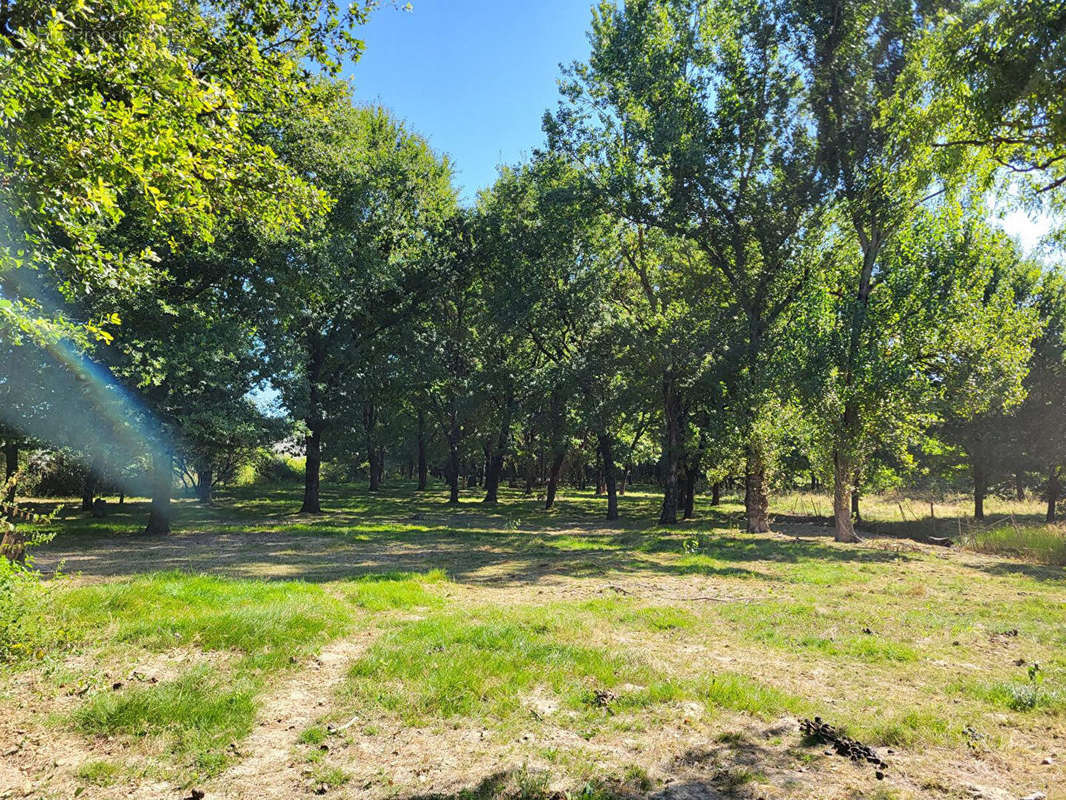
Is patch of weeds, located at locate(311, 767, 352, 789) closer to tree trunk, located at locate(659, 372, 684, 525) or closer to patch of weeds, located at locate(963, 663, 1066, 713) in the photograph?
patch of weeds, located at locate(963, 663, 1066, 713)

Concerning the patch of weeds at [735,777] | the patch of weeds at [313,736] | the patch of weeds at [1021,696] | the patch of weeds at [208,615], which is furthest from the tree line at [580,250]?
Result: the patch of weeds at [735,777]

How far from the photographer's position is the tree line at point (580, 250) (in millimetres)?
7605

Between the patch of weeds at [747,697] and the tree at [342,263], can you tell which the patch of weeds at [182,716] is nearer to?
the patch of weeds at [747,697]

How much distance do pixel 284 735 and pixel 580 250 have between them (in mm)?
30283

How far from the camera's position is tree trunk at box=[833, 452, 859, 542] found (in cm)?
2320

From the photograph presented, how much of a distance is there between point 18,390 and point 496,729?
19906mm

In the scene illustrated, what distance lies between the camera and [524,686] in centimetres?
657

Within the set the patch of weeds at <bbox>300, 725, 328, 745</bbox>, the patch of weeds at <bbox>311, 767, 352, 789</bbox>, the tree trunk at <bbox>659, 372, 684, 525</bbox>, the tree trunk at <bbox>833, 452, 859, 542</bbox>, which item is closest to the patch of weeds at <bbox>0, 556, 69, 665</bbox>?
the patch of weeds at <bbox>300, 725, 328, 745</bbox>

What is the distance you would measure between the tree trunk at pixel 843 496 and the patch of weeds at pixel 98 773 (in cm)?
2471

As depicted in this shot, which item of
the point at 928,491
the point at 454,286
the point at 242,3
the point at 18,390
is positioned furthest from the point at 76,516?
the point at 928,491

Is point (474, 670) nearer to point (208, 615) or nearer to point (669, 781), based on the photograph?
point (669, 781)

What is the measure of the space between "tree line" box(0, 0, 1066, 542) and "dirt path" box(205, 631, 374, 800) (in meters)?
4.98

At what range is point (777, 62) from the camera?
22672 millimetres

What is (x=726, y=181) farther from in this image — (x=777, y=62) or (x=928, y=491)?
(x=928, y=491)
